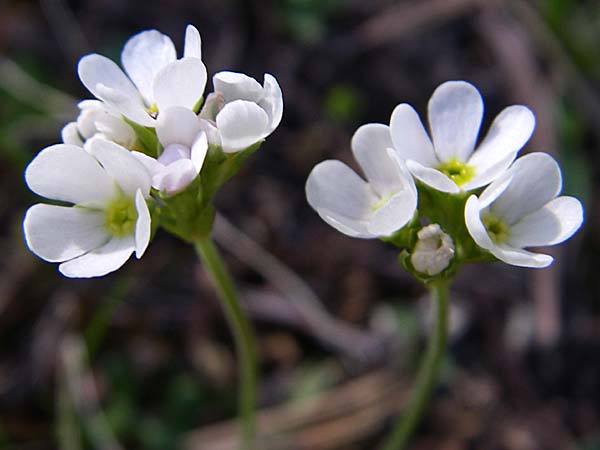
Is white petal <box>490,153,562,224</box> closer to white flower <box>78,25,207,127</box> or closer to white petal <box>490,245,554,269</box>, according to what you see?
white petal <box>490,245,554,269</box>

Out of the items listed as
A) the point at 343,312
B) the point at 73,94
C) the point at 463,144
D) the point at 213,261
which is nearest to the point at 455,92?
the point at 463,144

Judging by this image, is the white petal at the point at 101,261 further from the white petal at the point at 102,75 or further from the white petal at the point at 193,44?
the white petal at the point at 193,44

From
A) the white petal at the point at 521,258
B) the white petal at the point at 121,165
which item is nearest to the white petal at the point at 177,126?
the white petal at the point at 121,165

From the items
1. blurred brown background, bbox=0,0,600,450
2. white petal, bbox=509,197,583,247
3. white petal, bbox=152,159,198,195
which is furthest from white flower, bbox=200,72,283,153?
blurred brown background, bbox=0,0,600,450

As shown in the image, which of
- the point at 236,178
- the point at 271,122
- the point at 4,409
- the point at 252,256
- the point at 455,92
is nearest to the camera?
the point at 271,122

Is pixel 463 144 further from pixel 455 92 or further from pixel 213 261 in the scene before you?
pixel 213 261

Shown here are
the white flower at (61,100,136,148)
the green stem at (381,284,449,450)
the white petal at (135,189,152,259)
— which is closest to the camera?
the white petal at (135,189,152,259)

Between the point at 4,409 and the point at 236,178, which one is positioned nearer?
the point at 4,409
